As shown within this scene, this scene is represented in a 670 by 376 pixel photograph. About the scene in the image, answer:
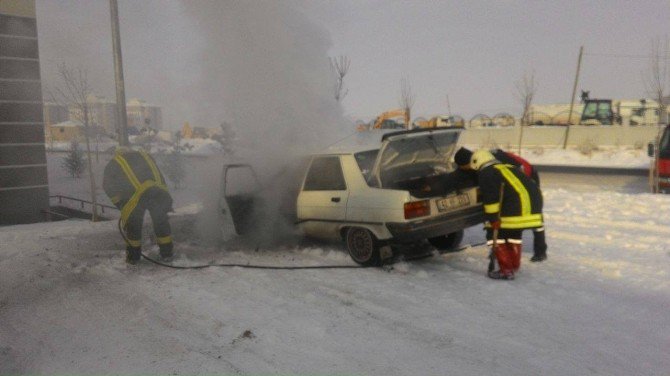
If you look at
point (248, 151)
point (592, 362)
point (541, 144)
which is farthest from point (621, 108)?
point (592, 362)

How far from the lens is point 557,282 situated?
5.39m

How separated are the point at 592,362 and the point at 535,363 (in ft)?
1.37

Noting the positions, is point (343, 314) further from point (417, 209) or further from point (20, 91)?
point (20, 91)

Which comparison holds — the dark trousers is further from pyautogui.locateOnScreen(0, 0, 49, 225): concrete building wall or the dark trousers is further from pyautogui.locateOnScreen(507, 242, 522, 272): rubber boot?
pyautogui.locateOnScreen(0, 0, 49, 225): concrete building wall

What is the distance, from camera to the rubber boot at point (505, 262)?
5574mm

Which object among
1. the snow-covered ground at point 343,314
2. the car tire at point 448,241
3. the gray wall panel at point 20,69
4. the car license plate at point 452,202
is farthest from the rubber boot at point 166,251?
the gray wall panel at point 20,69

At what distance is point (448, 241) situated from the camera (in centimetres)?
734

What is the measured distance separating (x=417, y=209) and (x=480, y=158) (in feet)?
3.20

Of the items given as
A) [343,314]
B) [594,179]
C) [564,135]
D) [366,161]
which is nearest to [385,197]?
[366,161]

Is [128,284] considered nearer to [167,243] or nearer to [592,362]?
[167,243]

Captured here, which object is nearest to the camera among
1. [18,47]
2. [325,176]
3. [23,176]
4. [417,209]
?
[417,209]

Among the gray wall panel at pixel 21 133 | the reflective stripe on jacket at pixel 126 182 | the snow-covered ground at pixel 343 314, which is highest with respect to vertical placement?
the gray wall panel at pixel 21 133

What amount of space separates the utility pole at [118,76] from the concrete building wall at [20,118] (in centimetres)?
646

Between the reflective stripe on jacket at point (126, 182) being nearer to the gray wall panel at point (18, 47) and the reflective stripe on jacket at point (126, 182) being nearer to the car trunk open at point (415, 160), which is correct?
the car trunk open at point (415, 160)
